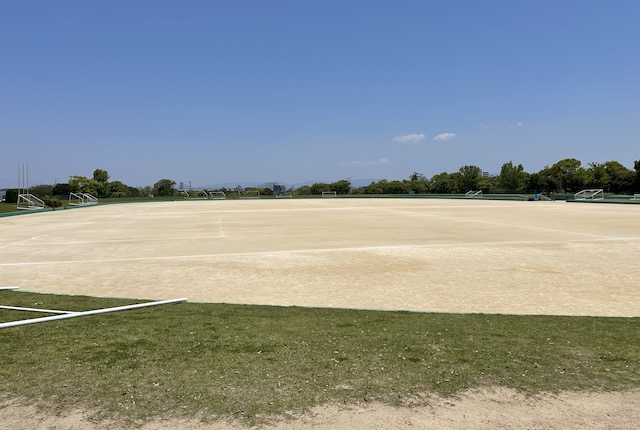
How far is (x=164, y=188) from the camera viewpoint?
322ft

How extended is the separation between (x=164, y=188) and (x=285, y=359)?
99.5 meters

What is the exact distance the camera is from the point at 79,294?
8.78m

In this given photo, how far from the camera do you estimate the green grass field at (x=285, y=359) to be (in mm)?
4082

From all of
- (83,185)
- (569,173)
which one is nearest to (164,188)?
(83,185)

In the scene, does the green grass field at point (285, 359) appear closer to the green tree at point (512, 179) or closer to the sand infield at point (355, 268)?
the sand infield at point (355, 268)

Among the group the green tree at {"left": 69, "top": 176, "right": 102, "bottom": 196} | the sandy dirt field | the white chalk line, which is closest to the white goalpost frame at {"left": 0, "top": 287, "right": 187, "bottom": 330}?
the sandy dirt field

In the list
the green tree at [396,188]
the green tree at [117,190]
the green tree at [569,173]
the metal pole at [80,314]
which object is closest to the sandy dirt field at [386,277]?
the metal pole at [80,314]

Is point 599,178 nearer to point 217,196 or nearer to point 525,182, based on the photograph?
point 525,182

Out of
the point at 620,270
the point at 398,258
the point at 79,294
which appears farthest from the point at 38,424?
the point at 620,270

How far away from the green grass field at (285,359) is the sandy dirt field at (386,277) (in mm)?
303

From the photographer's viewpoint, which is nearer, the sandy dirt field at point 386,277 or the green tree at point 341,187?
the sandy dirt field at point 386,277

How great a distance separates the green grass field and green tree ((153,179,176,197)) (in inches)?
3725

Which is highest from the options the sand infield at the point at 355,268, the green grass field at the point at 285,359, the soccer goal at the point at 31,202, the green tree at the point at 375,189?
the green tree at the point at 375,189

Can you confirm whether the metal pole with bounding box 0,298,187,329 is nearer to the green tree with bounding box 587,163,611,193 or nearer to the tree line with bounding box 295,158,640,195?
the tree line with bounding box 295,158,640,195
